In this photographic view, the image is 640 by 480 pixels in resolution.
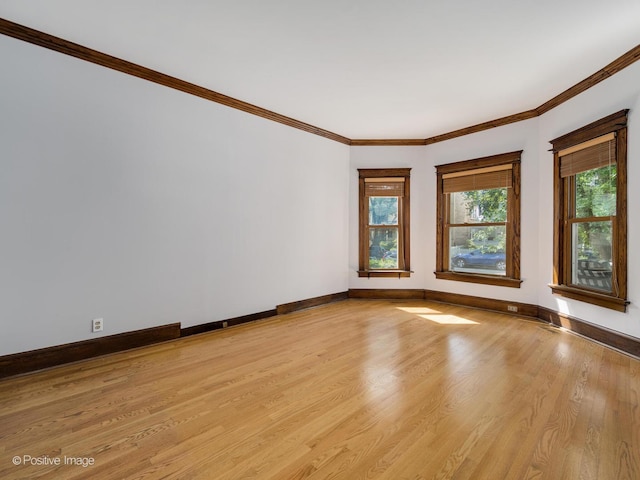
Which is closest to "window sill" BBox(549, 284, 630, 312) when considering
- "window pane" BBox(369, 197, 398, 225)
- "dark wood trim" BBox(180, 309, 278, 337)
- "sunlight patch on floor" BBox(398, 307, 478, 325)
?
"sunlight patch on floor" BBox(398, 307, 478, 325)

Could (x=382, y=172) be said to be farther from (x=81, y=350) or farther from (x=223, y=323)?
(x=81, y=350)

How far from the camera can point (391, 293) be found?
18.2ft

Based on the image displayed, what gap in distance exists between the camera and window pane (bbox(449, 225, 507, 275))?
4.77 metres

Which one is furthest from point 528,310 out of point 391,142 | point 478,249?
point 391,142

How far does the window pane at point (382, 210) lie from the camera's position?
563cm

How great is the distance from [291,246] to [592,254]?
377 centimetres

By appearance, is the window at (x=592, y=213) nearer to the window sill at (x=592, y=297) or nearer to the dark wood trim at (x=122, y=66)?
the window sill at (x=592, y=297)

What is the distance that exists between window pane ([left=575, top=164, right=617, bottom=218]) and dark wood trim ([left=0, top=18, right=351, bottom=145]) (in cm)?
385

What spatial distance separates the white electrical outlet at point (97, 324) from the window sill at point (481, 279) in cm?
476

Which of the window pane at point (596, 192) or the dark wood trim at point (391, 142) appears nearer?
the window pane at point (596, 192)

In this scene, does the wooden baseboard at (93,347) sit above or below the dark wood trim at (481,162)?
below

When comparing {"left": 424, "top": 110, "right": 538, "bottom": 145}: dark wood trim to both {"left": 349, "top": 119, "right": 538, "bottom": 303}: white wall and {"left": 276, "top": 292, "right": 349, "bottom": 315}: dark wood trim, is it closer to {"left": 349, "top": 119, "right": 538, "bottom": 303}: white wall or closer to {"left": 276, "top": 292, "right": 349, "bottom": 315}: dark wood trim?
{"left": 349, "top": 119, "right": 538, "bottom": 303}: white wall

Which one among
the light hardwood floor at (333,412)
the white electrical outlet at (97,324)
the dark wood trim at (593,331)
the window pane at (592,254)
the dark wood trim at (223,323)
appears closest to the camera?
the light hardwood floor at (333,412)

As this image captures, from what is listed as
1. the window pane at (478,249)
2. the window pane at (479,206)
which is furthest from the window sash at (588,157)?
the window pane at (478,249)
